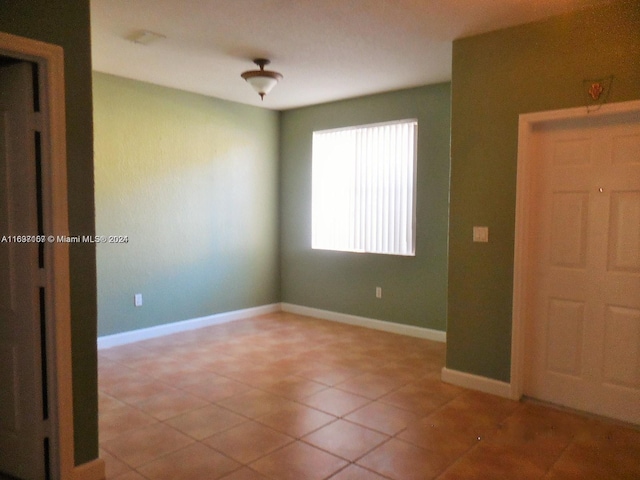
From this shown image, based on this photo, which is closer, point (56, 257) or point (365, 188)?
point (56, 257)

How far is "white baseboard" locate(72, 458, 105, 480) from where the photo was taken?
7.86 ft

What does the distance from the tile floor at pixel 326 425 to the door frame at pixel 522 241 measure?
30 centimetres

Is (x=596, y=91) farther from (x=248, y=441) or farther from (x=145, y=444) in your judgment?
(x=145, y=444)

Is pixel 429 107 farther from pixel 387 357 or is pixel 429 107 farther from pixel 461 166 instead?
pixel 387 357

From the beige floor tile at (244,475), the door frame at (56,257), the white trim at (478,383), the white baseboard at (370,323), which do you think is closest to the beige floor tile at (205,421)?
the beige floor tile at (244,475)

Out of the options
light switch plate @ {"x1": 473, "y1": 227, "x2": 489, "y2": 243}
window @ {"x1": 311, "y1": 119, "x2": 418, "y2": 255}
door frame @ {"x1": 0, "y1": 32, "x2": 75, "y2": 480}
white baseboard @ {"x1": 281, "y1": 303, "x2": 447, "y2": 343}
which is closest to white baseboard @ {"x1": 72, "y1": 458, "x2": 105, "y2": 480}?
door frame @ {"x1": 0, "y1": 32, "x2": 75, "y2": 480}

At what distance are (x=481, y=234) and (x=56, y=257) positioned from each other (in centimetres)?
276

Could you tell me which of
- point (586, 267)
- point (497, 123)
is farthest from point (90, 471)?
point (497, 123)

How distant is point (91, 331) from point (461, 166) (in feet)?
8.97

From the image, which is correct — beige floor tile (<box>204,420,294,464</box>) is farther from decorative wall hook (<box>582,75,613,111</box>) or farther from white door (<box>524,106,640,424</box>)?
decorative wall hook (<box>582,75,613,111</box>)

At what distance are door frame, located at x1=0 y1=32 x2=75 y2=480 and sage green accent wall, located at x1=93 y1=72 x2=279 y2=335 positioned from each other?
2.46 meters

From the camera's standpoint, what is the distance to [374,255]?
5.51 m

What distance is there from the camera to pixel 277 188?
639 centimetres

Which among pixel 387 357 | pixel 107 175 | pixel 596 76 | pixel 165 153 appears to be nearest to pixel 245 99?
pixel 165 153
